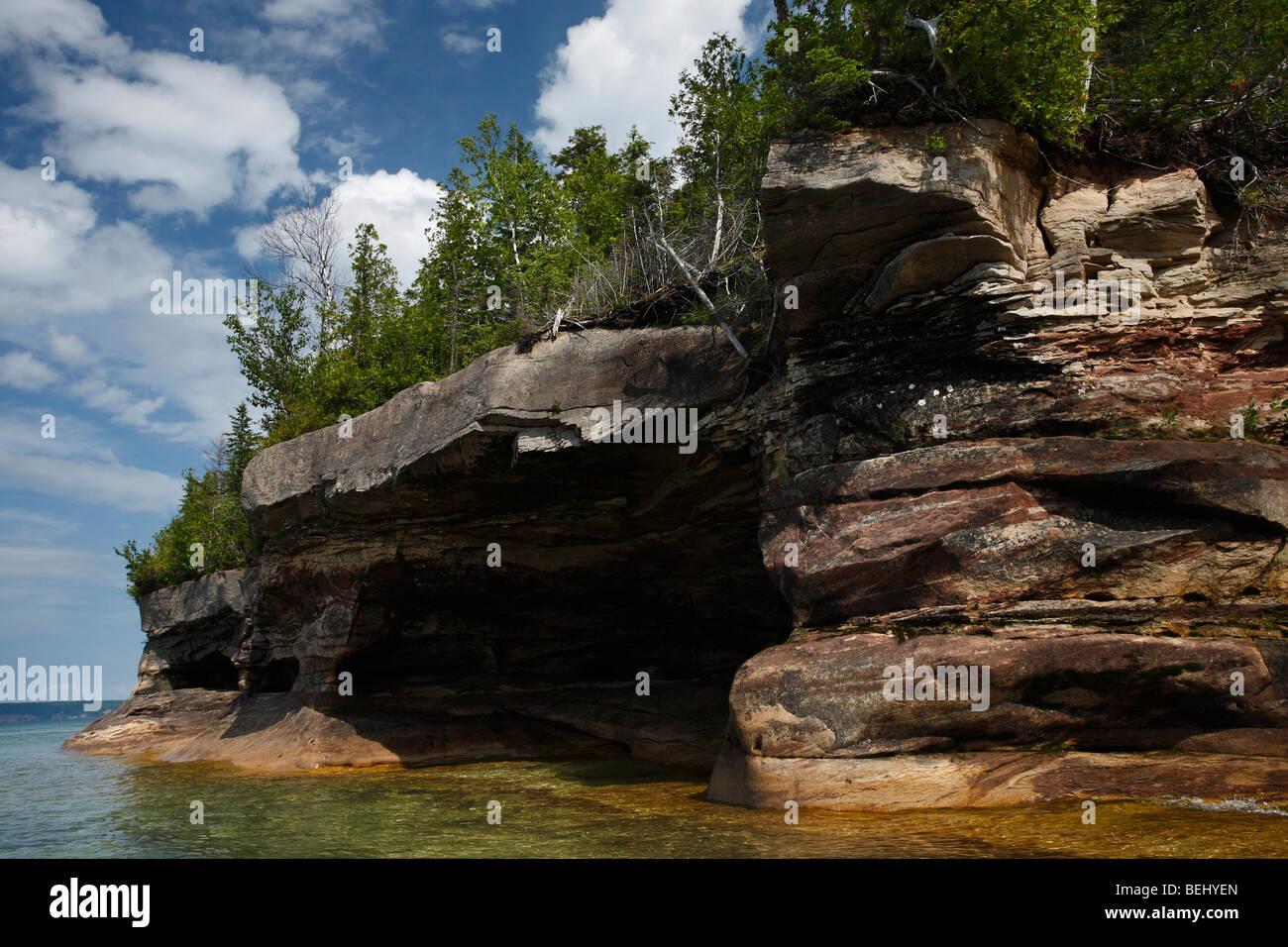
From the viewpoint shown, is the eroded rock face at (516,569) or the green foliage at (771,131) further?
the eroded rock face at (516,569)

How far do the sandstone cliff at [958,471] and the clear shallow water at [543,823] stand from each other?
845mm

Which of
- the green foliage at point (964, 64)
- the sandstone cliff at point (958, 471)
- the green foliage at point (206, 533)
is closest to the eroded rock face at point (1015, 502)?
the sandstone cliff at point (958, 471)

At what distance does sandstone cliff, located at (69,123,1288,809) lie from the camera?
8664mm

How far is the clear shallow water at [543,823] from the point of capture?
6.79 m

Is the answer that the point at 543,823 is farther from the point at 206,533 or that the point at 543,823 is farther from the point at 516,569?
the point at 206,533

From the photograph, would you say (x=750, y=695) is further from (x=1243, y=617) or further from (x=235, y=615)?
(x=235, y=615)

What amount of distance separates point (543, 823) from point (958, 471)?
263 inches

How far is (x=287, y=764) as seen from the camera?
17172 millimetres

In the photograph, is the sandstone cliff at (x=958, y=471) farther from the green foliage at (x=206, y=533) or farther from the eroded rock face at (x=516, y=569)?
the green foliage at (x=206, y=533)

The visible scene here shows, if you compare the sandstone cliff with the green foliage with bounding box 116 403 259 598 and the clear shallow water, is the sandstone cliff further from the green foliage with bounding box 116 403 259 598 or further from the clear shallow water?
the green foliage with bounding box 116 403 259 598

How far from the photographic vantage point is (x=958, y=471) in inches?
397
